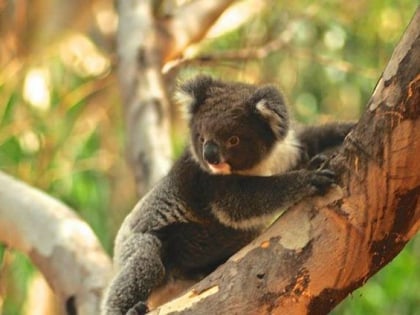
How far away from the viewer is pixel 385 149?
1.95 meters

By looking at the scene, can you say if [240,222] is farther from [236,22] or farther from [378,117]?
[236,22]

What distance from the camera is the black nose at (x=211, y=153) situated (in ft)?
8.70

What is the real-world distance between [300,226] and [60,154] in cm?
373

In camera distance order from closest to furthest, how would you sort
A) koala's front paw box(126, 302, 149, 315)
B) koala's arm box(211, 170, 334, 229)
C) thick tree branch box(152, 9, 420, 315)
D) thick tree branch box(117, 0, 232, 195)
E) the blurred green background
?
thick tree branch box(152, 9, 420, 315) < koala's arm box(211, 170, 334, 229) < koala's front paw box(126, 302, 149, 315) < thick tree branch box(117, 0, 232, 195) < the blurred green background

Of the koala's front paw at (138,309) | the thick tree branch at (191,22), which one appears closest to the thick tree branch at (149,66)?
the thick tree branch at (191,22)

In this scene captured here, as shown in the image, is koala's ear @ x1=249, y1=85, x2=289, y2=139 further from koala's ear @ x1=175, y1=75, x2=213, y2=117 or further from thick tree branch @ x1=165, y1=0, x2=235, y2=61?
thick tree branch @ x1=165, y1=0, x2=235, y2=61

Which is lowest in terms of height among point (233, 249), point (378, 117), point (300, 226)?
point (233, 249)

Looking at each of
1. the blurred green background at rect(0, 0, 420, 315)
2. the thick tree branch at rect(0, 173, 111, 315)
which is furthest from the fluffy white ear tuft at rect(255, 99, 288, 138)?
the blurred green background at rect(0, 0, 420, 315)

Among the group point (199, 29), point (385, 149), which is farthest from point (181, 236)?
point (199, 29)

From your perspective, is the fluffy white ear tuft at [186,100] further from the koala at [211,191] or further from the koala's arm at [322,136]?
Result: the koala's arm at [322,136]

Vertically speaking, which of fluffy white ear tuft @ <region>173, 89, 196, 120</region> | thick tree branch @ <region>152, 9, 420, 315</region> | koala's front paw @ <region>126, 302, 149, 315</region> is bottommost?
koala's front paw @ <region>126, 302, 149, 315</region>

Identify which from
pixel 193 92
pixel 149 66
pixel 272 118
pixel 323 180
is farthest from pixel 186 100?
pixel 149 66

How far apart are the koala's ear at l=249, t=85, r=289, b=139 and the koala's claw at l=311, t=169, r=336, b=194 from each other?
0.57m

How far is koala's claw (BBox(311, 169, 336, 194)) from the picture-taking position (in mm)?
2100
